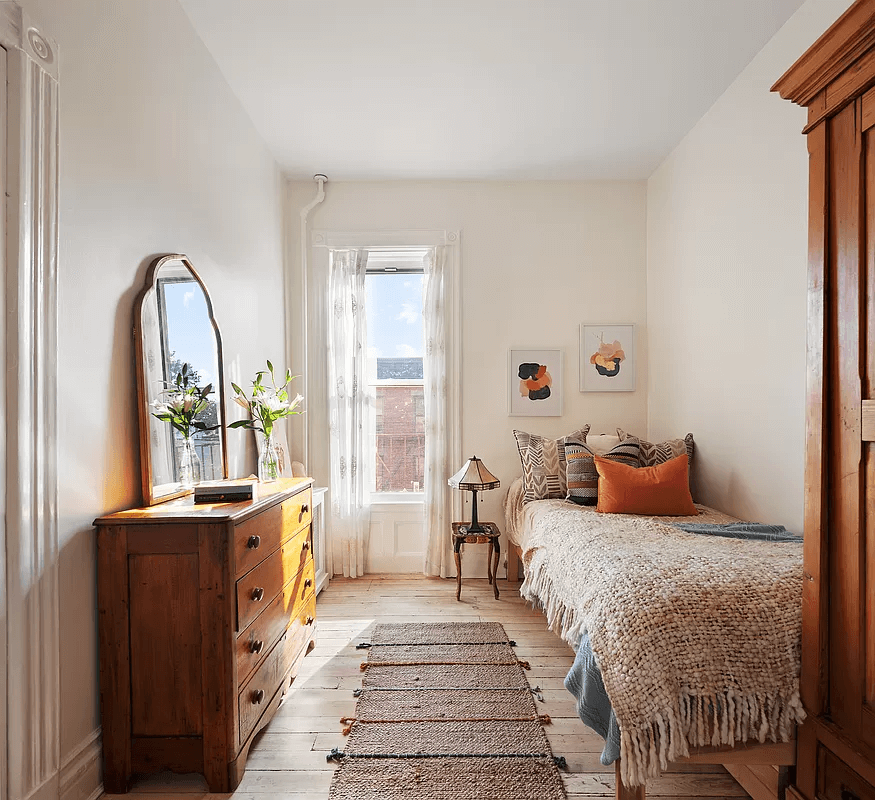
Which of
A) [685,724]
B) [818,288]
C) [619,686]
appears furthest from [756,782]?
[818,288]

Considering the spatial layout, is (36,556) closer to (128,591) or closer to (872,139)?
(128,591)

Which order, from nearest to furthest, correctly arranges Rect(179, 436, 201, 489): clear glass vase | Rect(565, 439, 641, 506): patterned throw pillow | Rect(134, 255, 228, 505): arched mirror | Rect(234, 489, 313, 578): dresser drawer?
Rect(234, 489, 313, 578): dresser drawer → Rect(134, 255, 228, 505): arched mirror → Rect(179, 436, 201, 489): clear glass vase → Rect(565, 439, 641, 506): patterned throw pillow

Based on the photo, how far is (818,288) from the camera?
5.31ft

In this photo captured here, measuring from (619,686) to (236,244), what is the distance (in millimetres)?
2761

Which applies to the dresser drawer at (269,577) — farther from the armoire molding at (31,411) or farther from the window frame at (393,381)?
the window frame at (393,381)

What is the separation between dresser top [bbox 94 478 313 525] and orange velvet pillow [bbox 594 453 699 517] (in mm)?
1649

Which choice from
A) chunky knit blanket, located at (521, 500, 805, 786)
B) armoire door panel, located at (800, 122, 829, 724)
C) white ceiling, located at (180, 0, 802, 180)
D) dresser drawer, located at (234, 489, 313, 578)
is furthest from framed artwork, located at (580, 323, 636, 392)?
armoire door panel, located at (800, 122, 829, 724)

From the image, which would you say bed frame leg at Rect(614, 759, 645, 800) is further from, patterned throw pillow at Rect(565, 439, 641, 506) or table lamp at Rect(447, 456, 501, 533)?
table lamp at Rect(447, 456, 501, 533)

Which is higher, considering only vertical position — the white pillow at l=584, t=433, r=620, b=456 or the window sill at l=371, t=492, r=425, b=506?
the white pillow at l=584, t=433, r=620, b=456

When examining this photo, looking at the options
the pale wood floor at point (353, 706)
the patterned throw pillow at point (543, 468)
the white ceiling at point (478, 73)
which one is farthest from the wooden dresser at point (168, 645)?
the patterned throw pillow at point (543, 468)

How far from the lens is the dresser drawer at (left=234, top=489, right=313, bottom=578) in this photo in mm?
2113

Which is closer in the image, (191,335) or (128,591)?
(128,591)

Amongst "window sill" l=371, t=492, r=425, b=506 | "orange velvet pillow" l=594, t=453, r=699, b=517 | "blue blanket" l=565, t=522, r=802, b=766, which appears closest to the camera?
"blue blanket" l=565, t=522, r=802, b=766

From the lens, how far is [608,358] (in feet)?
15.0
